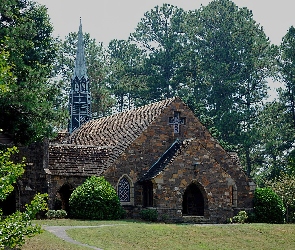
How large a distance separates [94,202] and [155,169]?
507 centimetres

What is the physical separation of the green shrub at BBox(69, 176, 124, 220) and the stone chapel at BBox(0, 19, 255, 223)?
196cm

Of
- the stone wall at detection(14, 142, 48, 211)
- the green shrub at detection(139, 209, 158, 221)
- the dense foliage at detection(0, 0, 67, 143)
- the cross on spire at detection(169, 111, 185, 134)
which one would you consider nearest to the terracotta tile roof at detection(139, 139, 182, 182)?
the cross on spire at detection(169, 111, 185, 134)

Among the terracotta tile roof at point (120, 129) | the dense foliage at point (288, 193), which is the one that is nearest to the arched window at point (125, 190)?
the terracotta tile roof at point (120, 129)

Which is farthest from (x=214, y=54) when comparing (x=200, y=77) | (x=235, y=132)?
(x=235, y=132)

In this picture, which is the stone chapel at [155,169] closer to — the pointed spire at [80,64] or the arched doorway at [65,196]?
the arched doorway at [65,196]

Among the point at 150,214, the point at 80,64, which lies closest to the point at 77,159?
the point at 150,214

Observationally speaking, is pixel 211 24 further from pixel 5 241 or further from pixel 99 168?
pixel 5 241

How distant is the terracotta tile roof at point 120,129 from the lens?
36531 millimetres

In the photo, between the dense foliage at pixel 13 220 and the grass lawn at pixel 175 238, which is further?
the grass lawn at pixel 175 238

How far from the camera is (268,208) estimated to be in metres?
36.1

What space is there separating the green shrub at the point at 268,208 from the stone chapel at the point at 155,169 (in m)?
0.69

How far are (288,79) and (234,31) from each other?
11932 millimetres

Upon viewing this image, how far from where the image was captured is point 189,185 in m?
33.9

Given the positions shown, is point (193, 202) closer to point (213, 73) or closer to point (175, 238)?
point (175, 238)
